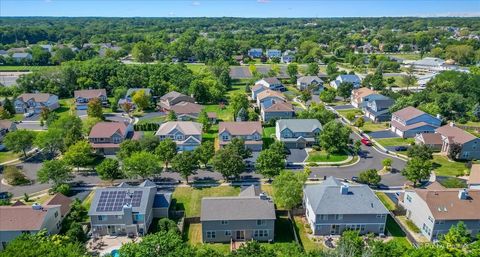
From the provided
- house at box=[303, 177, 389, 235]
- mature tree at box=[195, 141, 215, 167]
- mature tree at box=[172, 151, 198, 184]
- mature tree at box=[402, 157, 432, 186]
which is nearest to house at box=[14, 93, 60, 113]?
mature tree at box=[195, 141, 215, 167]

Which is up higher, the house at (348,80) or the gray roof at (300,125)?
the house at (348,80)

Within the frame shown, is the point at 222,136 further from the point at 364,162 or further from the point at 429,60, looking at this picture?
the point at 429,60

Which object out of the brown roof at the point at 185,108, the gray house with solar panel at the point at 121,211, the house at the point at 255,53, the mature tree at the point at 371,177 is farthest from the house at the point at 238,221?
the house at the point at 255,53

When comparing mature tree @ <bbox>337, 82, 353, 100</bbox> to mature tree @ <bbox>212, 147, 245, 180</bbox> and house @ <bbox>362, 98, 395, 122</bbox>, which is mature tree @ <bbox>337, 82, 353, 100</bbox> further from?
mature tree @ <bbox>212, 147, 245, 180</bbox>

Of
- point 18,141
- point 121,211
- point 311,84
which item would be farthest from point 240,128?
point 311,84

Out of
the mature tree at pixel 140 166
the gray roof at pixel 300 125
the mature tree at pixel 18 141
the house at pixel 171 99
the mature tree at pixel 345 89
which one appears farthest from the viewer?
the mature tree at pixel 345 89

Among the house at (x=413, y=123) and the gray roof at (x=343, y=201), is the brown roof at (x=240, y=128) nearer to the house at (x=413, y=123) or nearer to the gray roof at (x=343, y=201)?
the gray roof at (x=343, y=201)

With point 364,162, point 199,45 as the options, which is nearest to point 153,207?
point 364,162
